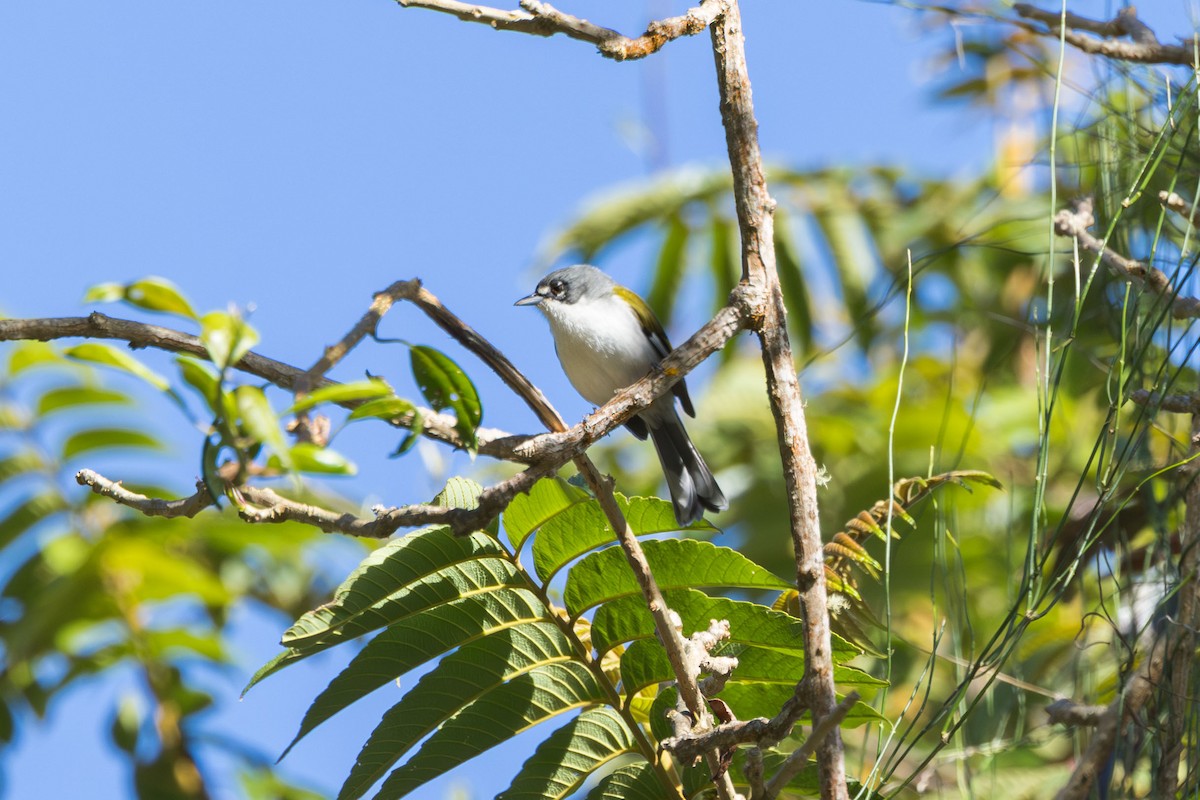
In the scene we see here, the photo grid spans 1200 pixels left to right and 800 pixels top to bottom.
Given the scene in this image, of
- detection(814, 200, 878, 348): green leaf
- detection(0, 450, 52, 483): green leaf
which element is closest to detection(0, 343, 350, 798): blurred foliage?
detection(0, 450, 52, 483): green leaf

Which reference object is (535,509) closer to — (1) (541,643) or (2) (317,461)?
(1) (541,643)

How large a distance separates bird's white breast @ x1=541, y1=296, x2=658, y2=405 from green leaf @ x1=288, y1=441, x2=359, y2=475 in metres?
3.11

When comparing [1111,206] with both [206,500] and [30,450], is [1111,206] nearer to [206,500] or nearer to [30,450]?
[206,500]

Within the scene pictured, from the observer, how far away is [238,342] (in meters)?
1.13

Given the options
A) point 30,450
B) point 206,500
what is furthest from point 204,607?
point 206,500

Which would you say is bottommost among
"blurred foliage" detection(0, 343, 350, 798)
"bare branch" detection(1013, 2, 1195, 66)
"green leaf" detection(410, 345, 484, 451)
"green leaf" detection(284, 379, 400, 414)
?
"blurred foliage" detection(0, 343, 350, 798)

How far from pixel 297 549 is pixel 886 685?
360 cm

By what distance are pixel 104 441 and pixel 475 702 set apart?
11.2 feet

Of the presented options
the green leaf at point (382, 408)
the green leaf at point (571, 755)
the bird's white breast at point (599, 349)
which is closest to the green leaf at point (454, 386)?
the green leaf at point (382, 408)

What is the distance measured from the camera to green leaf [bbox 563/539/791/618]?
1819mm

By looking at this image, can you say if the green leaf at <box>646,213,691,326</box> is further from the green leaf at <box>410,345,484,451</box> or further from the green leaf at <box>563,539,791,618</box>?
the green leaf at <box>410,345,484,451</box>

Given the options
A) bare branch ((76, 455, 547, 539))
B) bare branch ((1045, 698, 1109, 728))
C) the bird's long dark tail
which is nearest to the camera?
bare branch ((76, 455, 547, 539))

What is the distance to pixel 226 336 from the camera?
1.13 m

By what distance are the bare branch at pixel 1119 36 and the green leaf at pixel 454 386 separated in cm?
183
